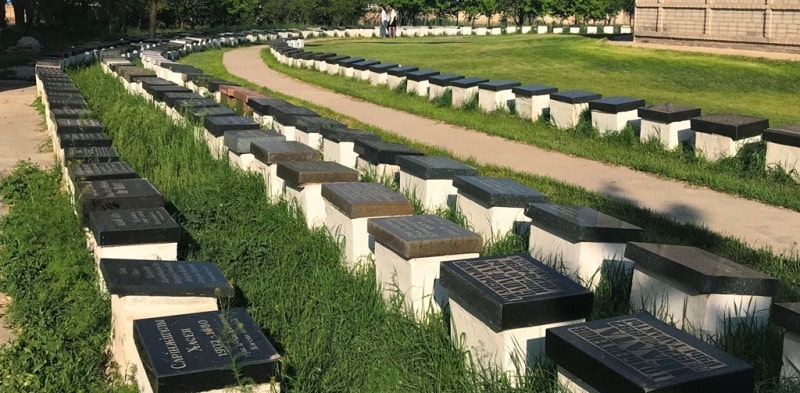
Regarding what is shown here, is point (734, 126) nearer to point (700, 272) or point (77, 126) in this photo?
point (700, 272)

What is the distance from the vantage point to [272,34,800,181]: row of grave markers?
9945mm

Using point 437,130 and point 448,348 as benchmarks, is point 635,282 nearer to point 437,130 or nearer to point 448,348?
point 448,348

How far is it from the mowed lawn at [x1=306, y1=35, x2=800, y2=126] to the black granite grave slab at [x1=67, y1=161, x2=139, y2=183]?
34.6ft

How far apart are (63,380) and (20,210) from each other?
400 cm

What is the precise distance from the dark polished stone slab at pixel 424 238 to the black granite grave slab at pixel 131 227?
1388 millimetres

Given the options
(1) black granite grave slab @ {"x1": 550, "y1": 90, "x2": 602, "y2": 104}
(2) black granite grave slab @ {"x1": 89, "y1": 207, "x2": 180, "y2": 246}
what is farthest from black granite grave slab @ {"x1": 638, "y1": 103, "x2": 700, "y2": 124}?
(2) black granite grave slab @ {"x1": 89, "y1": 207, "x2": 180, "y2": 246}

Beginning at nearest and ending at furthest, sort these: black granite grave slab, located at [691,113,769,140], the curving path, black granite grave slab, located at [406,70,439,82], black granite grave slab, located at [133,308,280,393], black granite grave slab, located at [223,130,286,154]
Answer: black granite grave slab, located at [133,308,280,393] < the curving path < black granite grave slab, located at [223,130,286,154] < black granite grave slab, located at [691,113,769,140] < black granite grave slab, located at [406,70,439,82]

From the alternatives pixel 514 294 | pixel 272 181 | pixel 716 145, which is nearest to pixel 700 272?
pixel 514 294

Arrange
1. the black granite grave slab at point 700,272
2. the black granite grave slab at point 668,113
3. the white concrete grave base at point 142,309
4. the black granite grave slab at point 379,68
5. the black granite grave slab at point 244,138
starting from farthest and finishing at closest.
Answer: the black granite grave slab at point 379,68 → the black granite grave slab at point 668,113 → the black granite grave slab at point 244,138 → the white concrete grave base at point 142,309 → the black granite grave slab at point 700,272

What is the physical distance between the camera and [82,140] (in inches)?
384

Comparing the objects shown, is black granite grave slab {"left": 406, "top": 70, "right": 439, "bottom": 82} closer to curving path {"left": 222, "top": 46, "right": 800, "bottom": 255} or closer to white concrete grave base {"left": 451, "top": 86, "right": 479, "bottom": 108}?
white concrete grave base {"left": 451, "top": 86, "right": 479, "bottom": 108}

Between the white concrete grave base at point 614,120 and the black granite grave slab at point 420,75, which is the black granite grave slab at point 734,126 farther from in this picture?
the black granite grave slab at point 420,75

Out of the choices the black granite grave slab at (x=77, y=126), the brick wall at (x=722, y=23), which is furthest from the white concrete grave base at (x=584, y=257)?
the brick wall at (x=722, y=23)

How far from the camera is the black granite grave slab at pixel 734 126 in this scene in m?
10.5
